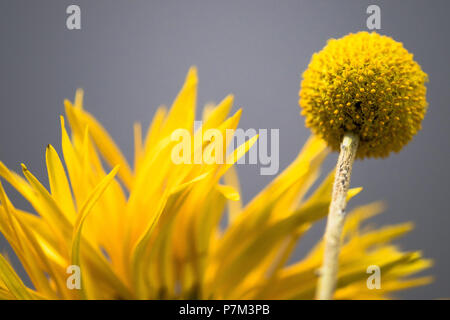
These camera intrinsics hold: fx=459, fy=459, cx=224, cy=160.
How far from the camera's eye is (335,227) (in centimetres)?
20

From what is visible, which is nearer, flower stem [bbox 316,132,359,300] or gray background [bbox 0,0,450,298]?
flower stem [bbox 316,132,359,300]

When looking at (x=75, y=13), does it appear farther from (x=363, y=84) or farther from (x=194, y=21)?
(x=363, y=84)

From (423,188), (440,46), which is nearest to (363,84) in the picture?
(440,46)

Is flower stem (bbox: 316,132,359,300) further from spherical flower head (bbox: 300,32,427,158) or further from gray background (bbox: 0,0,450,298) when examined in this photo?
gray background (bbox: 0,0,450,298)

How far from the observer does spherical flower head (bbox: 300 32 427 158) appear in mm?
226

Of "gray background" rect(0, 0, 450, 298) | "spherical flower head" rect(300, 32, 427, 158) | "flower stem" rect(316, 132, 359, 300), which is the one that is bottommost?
"flower stem" rect(316, 132, 359, 300)

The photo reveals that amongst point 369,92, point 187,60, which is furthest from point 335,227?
point 187,60

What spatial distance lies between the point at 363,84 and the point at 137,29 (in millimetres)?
273

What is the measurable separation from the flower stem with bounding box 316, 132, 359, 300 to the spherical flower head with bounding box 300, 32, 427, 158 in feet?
0.06

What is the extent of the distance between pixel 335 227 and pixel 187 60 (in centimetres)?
28

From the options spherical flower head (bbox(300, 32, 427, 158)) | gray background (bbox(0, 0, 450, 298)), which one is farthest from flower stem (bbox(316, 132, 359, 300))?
gray background (bbox(0, 0, 450, 298))

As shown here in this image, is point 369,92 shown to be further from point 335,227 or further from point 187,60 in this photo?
point 187,60

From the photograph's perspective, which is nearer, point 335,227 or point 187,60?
point 335,227
